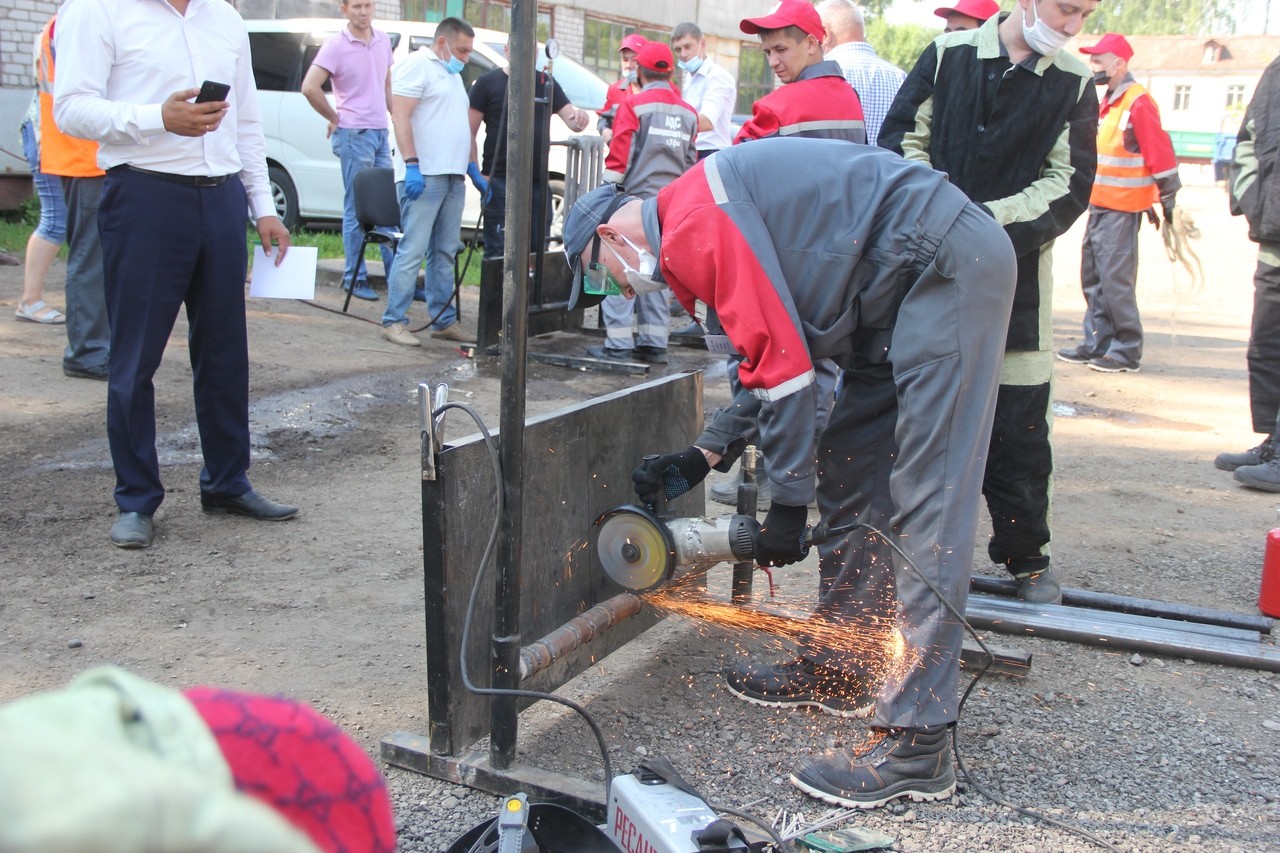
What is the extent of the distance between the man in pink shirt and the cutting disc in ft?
20.4

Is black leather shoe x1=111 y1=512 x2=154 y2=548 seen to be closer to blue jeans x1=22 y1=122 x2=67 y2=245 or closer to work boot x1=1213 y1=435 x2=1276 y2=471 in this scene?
blue jeans x1=22 y1=122 x2=67 y2=245

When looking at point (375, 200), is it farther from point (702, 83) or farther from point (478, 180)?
A: point (702, 83)

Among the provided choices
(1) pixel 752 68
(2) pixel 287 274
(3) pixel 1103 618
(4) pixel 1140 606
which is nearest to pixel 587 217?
(2) pixel 287 274

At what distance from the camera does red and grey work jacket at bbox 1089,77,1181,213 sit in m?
8.07

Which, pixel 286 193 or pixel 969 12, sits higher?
pixel 969 12

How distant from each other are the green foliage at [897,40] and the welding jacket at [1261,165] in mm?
60887

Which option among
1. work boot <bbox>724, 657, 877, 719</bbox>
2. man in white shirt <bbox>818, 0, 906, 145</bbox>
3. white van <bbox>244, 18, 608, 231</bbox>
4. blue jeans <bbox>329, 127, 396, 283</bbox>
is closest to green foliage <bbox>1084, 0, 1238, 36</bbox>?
white van <bbox>244, 18, 608, 231</bbox>

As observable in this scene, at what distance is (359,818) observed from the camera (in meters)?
1.07

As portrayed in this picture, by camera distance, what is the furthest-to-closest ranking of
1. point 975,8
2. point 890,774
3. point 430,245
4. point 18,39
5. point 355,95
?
1. point 18,39
2. point 355,95
3. point 430,245
4. point 975,8
5. point 890,774

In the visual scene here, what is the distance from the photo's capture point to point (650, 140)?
7344 millimetres

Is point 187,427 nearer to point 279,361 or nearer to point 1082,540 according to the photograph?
point 279,361

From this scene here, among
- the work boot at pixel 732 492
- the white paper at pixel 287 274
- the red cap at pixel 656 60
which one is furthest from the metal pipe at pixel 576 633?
the red cap at pixel 656 60

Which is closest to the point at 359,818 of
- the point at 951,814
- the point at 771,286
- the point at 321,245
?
the point at 771,286

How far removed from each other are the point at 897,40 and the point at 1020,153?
6667cm
